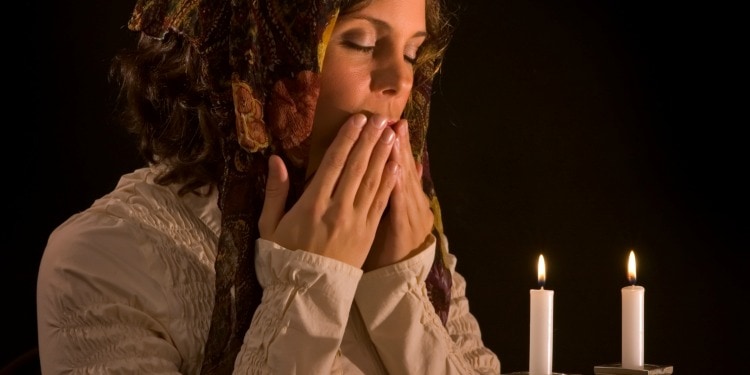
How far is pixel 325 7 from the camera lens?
1.66 meters

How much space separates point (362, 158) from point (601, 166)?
1.33 metres

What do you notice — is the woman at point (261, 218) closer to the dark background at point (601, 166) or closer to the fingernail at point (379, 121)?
the fingernail at point (379, 121)

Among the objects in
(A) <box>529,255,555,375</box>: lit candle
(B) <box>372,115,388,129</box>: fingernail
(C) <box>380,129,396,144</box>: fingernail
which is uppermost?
(B) <box>372,115,388,129</box>: fingernail

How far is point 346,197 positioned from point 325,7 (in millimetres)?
268

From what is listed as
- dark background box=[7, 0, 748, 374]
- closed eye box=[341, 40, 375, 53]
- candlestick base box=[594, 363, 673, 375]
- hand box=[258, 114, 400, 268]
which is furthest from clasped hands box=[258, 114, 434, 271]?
dark background box=[7, 0, 748, 374]

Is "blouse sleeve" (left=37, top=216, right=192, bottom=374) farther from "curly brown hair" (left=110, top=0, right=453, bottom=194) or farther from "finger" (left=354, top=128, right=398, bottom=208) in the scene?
"finger" (left=354, top=128, right=398, bottom=208)

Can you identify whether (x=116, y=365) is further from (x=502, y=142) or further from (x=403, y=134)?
(x=502, y=142)

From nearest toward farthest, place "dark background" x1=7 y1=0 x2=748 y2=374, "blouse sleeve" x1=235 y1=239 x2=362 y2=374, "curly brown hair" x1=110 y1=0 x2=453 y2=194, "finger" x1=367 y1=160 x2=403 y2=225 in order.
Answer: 1. "blouse sleeve" x1=235 y1=239 x2=362 y2=374
2. "finger" x1=367 y1=160 x2=403 y2=225
3. "curly brown hair" x1=110 y1=0 x2=453 y2=194
4. "dark background" x1=7 y1=0 x2=748 y2=374

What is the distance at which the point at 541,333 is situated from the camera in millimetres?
1808

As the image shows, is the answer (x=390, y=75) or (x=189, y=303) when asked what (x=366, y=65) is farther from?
(x=189, y=303)

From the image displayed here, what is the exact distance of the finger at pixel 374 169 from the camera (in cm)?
171

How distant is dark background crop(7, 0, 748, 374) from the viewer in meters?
2.86

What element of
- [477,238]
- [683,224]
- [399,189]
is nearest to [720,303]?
[683,224]

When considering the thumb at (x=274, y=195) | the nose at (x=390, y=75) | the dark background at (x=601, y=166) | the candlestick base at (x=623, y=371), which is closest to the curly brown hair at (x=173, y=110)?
the thumb at (x=274, y=195)
